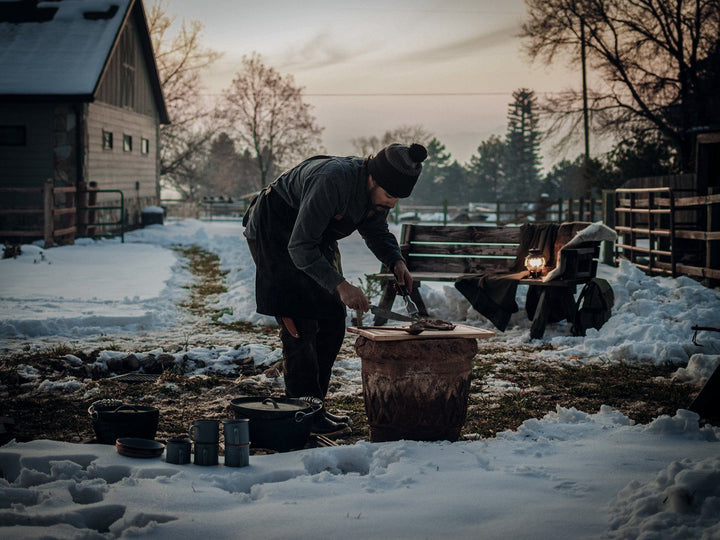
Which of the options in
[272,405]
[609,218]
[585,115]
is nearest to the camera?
[272,405]

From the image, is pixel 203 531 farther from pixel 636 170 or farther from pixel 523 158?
pixel 523 158

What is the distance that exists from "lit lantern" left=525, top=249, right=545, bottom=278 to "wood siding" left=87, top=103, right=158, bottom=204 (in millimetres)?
15716

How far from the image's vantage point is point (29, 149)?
64.8 feet

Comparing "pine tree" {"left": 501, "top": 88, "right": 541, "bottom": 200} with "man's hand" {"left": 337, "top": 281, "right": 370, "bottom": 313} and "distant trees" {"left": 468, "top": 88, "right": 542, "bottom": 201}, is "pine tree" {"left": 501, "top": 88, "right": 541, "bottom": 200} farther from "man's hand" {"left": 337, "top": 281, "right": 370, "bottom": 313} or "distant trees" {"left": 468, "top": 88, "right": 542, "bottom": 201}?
"man's hand" {"left": 337, "top": 281, "right": 370, "bottom": 313}

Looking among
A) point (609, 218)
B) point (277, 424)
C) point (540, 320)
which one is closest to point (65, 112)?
point (609, 218)

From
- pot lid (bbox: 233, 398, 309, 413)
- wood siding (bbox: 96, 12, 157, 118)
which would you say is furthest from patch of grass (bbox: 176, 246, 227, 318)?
wood siding (bbox: 96, 12, 157, 118)

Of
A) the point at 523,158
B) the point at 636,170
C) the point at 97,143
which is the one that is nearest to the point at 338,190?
the point at 97,143

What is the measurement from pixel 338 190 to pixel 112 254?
13.6 metres

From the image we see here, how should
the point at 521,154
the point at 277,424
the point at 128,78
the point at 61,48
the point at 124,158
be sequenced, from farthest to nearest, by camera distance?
the point at 521,154
the point at 124,158
the point at 128,78
the point at 61,48
the point at 277,424

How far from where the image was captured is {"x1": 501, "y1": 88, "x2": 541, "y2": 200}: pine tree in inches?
3155

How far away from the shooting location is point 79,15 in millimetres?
22328

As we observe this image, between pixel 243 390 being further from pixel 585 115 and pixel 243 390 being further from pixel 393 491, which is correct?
pixel 585 115

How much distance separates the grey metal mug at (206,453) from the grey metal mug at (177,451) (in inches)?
2.2

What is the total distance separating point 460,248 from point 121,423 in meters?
6.07
